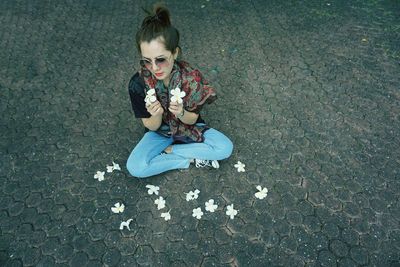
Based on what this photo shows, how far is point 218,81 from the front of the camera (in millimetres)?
5836

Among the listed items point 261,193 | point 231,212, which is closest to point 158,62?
point 231,212

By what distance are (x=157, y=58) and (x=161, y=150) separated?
4.82 ft

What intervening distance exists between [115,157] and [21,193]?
1296mm

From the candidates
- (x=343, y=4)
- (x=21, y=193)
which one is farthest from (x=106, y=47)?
(x=343, y=4)

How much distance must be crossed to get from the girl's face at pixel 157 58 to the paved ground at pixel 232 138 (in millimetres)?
1632

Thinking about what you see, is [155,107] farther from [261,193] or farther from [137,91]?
[261,193]

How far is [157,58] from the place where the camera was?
10.4ft

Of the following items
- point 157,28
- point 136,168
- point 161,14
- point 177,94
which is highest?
point 161,14

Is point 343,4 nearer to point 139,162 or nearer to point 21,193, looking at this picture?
point 139,162

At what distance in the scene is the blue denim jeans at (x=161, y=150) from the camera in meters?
4.06

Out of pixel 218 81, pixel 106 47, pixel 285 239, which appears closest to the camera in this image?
pixel 285 239

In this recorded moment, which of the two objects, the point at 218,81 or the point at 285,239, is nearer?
the point at 285,239

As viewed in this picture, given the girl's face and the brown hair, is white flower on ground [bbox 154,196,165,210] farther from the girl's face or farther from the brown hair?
the brown hair

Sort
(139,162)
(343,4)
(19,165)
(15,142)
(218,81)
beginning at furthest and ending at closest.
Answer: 1. (343,4)
2. (218,81)
3. (15,142)
4. (19,165)
5. (139,162)
